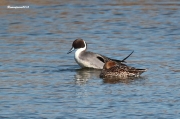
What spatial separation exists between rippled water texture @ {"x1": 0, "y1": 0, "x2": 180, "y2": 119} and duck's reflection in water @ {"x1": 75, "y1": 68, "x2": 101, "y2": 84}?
0.7 inches

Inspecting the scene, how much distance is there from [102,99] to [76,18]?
8454 mm

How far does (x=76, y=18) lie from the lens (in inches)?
732

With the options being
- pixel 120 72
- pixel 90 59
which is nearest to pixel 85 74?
pixel 90 59

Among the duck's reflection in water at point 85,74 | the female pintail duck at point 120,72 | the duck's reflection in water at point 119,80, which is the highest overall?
the female pintail duck at point 120,72

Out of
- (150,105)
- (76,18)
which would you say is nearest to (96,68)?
(150,105)

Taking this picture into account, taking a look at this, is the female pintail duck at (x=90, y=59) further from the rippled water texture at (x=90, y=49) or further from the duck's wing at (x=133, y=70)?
the duck's wing at (x=133, y=70)

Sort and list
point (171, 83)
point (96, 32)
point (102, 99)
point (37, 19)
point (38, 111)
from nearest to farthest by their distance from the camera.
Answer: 1. point (38, 111)
2. point (102, 99)
3. point (171, 83)
4. point (96, 32)
5. point (37, 19)

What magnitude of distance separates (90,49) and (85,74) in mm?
2225

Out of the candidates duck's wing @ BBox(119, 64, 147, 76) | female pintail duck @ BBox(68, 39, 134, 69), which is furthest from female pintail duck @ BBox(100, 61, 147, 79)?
female pintail duck @ BBox(68, 39, 134, 69)

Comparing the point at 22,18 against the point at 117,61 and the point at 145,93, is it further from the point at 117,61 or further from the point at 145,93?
the point at 145,93

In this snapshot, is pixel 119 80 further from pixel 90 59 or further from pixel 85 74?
pixel 90 59

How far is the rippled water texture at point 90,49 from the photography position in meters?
9.84

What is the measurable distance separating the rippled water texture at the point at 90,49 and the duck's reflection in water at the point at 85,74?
18mm

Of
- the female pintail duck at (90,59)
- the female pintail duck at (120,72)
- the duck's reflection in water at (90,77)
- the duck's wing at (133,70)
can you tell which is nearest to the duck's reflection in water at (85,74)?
the duck's reflection in water at (90,77)
